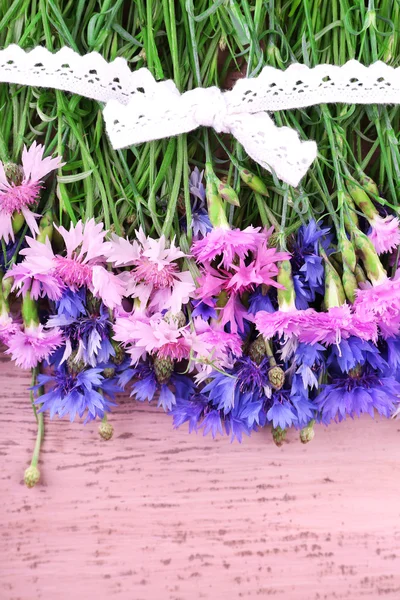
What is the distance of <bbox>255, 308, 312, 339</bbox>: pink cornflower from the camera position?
24.9 inches

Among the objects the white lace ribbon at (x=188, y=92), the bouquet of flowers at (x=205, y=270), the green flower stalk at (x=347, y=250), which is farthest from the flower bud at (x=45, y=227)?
the green flower stalk at (x=347, y=250)

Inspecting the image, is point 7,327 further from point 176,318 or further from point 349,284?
point 349,284

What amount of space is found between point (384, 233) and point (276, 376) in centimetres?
20

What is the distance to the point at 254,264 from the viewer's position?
0.66 metres

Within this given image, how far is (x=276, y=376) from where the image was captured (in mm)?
666

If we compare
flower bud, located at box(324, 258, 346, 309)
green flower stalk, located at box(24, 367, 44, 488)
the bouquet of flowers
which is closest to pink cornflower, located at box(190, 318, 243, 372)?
the bouquet of flowers

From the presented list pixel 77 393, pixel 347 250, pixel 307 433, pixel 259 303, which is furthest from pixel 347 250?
pixel 77 393

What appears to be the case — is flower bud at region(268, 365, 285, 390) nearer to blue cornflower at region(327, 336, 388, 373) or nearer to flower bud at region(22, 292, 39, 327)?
blue cornflower at region(327, 336, 388, 373)

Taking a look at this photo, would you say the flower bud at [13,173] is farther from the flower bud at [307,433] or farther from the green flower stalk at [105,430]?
the flower bud at [307,433]

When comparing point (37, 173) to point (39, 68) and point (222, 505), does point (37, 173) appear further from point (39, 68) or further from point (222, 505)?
point (222, 505)

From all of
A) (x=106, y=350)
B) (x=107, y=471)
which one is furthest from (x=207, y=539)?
(x=106, y=350)

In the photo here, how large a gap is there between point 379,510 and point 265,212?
391 mm

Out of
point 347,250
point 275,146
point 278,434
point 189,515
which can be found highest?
point 275,146

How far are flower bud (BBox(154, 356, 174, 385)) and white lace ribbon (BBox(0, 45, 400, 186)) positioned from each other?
0.78 feet
